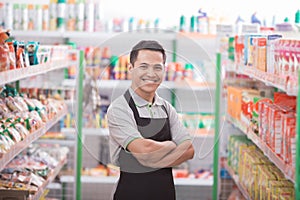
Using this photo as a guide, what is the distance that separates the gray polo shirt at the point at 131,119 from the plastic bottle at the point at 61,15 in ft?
10.8

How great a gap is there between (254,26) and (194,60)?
2.42 meters

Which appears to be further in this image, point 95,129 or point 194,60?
point 95,129

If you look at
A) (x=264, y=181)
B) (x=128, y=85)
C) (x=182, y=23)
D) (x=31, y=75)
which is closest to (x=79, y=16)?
(x=182, y=23)

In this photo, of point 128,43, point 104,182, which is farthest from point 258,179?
point 104,182

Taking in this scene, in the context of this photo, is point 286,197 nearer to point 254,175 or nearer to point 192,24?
point 254,175

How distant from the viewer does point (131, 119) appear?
2.90 metres

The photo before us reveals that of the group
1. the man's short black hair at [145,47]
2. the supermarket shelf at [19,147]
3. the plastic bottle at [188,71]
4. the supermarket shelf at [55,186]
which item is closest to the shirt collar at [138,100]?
the man's short black hair at [145,47]

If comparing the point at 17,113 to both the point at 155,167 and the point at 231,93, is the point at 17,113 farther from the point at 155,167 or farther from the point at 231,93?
the point at 231,93

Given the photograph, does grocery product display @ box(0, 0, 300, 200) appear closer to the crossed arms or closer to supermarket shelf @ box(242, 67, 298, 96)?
supermarket shelf @ box(242, 67, 298, 96)

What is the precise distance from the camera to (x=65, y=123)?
20.1 feet

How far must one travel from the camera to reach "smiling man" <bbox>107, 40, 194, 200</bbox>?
2859mm

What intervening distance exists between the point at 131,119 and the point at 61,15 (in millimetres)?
3415

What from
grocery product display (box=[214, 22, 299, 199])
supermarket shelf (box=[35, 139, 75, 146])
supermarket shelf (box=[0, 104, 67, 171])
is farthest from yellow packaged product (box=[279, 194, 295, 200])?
supermarket shelf (box=[35, 139, 75, 146])

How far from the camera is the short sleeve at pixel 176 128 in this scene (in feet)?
9.66
